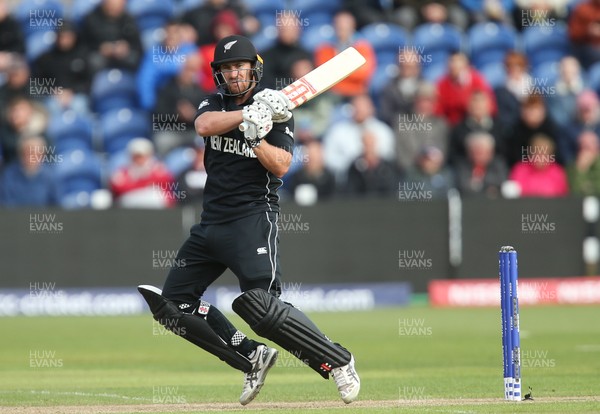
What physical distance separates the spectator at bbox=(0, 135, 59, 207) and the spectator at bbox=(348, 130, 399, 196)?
428 centimetres

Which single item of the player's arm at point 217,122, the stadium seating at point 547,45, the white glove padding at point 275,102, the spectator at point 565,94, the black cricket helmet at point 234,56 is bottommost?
the player's arm at point 217,122

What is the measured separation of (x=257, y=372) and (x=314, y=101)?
10.8 m

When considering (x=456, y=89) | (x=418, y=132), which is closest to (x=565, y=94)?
(x=456, y=89)

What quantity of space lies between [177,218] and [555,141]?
5.96 m

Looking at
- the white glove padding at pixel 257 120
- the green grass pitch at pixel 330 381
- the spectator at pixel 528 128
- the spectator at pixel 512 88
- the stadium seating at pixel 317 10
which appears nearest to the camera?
the white glove padding at pixel 257 120

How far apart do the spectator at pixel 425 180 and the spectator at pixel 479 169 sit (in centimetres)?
30

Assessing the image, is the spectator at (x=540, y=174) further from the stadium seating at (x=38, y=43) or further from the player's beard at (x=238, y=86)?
the player's beard at (x=238, y=86)

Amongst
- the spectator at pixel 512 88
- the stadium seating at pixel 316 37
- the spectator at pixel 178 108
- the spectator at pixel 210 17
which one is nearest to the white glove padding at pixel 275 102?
the spectator at pixel 178 108

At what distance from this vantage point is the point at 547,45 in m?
21.0

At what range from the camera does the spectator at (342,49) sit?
62.6 feet

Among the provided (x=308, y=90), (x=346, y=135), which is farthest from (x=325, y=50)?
(x=308, y=90)

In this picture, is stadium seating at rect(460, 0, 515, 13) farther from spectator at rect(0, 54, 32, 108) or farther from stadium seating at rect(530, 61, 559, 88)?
spectator at rect(0, 54, 32, 108)

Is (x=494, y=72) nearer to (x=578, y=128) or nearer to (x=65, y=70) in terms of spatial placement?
(x=578, y=128)

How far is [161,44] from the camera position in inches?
744
